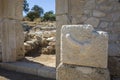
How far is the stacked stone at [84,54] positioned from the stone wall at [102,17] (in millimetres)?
857

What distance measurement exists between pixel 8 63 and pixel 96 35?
154 inches

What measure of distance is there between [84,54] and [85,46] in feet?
0.41

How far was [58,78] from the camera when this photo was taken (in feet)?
10.3

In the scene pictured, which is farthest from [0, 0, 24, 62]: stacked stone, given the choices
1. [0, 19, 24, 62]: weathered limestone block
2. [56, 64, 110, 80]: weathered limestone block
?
[56, 64, 110, 80]: weathered limestone block

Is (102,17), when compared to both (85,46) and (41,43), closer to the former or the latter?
(85,46)

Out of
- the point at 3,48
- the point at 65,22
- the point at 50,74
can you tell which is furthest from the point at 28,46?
the point at 65,22

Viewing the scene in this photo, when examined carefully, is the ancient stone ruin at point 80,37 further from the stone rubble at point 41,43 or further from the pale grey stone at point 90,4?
the stone rubble at point 41,43

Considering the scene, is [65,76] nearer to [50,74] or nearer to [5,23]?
[50,74]

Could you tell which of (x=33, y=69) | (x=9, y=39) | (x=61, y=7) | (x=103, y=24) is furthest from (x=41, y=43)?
(x=103, y=24)

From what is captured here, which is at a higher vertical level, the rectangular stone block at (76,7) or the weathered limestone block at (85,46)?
the rectangular stone block at (76,7)

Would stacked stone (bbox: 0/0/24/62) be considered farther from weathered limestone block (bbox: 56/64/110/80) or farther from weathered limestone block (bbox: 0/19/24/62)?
weathered limestone block (bbox: 56/64/110/80)

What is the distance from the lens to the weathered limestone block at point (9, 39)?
609 centimetres

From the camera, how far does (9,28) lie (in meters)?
6.12

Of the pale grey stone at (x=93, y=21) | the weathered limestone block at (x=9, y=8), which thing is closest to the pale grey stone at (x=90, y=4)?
the pale grey stone at (x=93, y=21)
